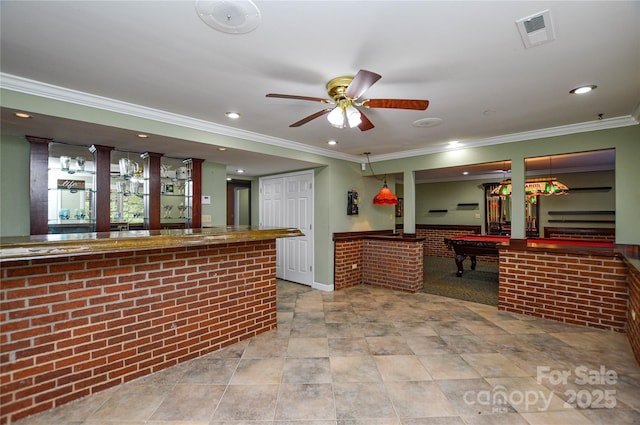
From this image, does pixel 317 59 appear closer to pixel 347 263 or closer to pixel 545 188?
pixel 347 263

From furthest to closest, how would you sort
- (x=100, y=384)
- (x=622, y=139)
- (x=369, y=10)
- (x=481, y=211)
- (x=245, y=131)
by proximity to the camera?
1. (x=481, y=211)
2. (x=245, y=131)
3. (x=622, y=139)
4. (x=100, y=384)
5. (x=369, y=10)

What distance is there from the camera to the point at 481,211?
7.96 meters

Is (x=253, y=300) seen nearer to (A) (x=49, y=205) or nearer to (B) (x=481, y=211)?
(A) (x=49, y=205)

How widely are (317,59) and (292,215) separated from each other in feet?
12.4

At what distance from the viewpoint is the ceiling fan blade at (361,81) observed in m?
1.73

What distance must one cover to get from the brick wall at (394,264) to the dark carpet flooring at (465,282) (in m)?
0.36

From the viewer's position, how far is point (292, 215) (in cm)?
562

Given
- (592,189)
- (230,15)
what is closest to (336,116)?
(230,15)

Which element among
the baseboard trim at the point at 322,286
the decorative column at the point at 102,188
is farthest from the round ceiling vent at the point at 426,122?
the decorative column at the point at 102,188

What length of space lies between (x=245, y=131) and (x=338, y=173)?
6.40 ft

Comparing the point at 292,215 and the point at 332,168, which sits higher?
the point at 332,168

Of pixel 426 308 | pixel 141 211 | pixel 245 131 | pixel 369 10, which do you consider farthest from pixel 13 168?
pixel 426 308

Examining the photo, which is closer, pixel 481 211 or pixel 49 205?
pixel 49 205

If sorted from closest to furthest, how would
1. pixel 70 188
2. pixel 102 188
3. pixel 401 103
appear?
1. pixel 401 103
2. pixel 70 188
3. pixel 102 188
